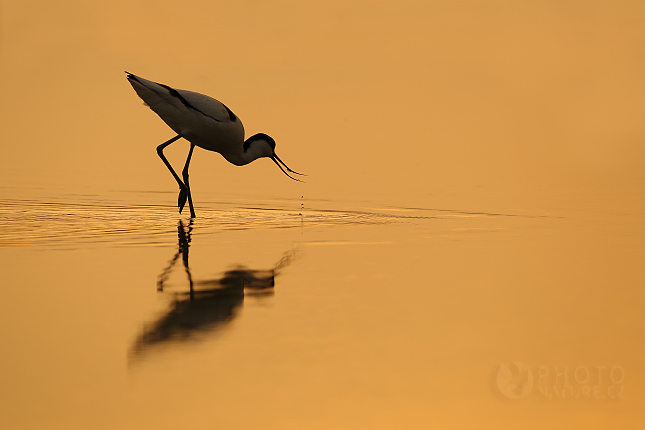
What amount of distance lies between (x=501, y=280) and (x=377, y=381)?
283 centimetres

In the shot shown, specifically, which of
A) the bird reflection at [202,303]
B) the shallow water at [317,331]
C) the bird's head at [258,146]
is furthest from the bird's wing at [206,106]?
the bird reflection at [202,303]

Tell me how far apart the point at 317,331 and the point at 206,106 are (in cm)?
651

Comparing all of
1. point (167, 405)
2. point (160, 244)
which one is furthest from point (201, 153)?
point (167, 405)

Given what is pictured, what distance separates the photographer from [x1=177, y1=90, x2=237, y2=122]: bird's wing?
11117 mm

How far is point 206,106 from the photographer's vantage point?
36.8 ft

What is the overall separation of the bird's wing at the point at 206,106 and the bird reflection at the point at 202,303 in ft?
12.3

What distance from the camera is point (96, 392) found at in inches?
159

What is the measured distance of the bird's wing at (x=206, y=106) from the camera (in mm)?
11117

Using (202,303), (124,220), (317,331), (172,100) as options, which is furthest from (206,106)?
(317,331)

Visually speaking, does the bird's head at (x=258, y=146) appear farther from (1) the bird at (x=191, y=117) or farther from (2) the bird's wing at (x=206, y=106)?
(2) the bird's wing at (x=206, y=106)

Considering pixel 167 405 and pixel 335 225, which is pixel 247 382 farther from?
pixel 335 225

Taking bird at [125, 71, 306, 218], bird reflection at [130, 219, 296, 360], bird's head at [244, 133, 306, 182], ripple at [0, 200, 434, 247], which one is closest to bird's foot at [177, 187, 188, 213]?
bird at [125, 71, 306, 218]

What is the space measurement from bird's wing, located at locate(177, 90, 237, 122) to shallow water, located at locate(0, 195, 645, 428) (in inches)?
98.8

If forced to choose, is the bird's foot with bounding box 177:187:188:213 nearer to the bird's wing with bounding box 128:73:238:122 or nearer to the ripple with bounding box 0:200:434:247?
the ripple with bounding box 0:200:434:247
